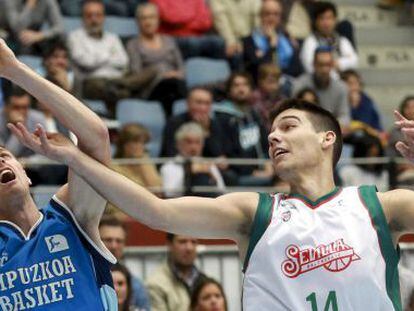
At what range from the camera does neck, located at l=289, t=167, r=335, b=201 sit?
643 cm

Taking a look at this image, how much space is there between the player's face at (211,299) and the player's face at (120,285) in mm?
701

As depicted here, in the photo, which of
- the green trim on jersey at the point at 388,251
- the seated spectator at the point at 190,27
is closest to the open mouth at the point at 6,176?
the green trim on jersey at the point at 388,251

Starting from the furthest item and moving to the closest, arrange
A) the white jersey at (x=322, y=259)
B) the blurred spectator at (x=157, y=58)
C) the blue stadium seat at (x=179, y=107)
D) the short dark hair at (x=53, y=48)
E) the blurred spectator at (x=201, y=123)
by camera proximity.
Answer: the blurred spectator at (x=157, y=58), the blue stadium seat at (x=179, y=107), the short dark hair at (x=53, y=48), the blurred spectator at (x=201, y=123), the white jersey at (x=322, y=259)

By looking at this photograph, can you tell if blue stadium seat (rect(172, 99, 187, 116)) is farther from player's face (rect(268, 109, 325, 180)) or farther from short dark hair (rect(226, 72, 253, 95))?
player's face (rect(268, 109, 325, 180))

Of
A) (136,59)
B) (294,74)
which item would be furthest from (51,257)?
(294,74)

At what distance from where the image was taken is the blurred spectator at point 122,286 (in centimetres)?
941

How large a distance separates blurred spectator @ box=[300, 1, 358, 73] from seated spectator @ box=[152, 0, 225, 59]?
100cm

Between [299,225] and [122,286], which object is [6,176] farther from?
[122,286]

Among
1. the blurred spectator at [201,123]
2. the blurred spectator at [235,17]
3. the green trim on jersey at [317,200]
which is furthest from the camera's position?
the blurred spectator at [235,17]

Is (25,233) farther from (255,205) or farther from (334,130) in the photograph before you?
(334,130)

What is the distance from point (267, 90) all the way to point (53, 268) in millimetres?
7616

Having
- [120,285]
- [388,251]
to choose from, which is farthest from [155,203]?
[120,285]

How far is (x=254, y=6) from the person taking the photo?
15.1 m

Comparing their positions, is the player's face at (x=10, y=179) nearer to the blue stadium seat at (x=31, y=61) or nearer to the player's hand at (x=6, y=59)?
the player's hand at (x=6, y=59)
